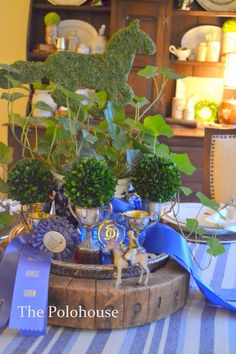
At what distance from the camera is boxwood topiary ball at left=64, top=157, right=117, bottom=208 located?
0.96 metres

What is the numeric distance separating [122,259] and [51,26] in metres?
2.58

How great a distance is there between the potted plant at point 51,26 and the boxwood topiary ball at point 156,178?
237cm

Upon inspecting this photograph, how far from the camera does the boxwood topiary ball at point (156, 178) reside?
1.05m

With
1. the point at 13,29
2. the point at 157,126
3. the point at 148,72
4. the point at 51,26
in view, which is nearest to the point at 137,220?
the point at 157,126

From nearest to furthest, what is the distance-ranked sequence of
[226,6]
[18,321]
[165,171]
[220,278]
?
1. [18,321]
2. [165,171]
3. [220,278]
4. [226,6]

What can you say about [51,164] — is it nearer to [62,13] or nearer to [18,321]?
[18,321]

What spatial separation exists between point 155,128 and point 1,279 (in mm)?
434

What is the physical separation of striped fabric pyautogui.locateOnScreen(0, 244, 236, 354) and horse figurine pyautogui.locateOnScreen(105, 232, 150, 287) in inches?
3.6

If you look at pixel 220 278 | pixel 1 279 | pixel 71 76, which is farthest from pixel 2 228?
pixel 220 278

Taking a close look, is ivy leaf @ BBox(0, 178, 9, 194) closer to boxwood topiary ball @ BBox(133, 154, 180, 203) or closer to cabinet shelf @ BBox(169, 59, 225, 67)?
boxwood topiary ball @ BBox(133, 154, 180, 203)

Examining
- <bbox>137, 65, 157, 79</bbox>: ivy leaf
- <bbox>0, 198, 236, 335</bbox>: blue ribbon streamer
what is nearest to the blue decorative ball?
<bbox>0, 198, 236, 335</bbox>: blue ribbon streamer

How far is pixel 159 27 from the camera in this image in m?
3.10

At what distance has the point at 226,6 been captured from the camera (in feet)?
10.5

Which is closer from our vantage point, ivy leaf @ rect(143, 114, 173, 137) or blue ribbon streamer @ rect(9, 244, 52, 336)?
blue ribbon streamer @ rect(9, 244, 52, 336)
